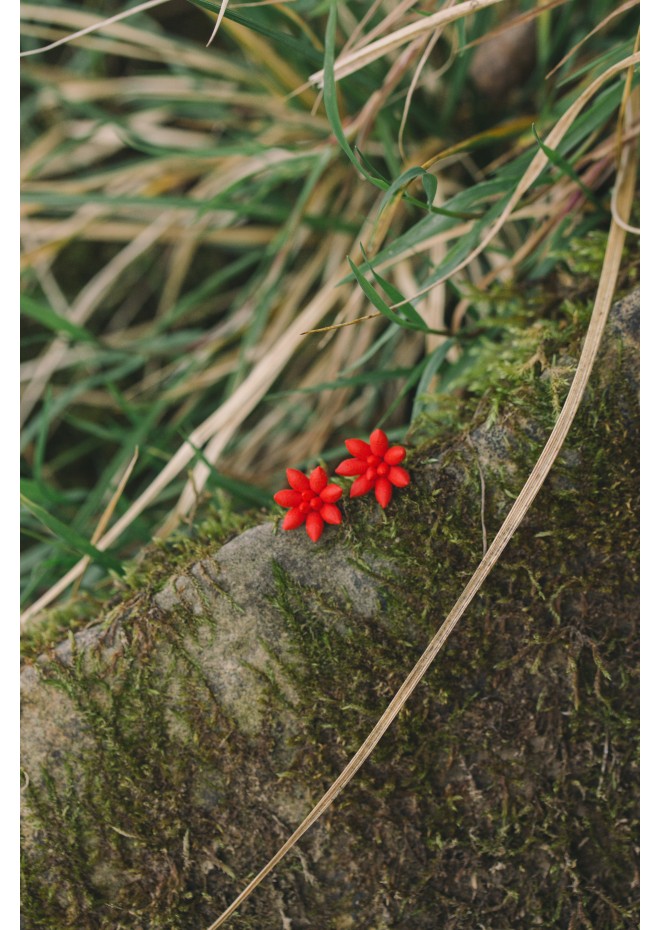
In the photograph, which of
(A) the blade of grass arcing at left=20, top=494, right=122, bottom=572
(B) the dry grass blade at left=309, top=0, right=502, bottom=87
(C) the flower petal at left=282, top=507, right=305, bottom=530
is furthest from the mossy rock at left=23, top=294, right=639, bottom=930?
(B) the dry grass blade at left=309, top=0, right=502, bottom=87

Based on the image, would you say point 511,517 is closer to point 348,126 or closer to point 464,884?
point 464,884

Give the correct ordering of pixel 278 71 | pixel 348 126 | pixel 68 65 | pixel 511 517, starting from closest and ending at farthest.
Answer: pixel 511 517, pixel 348 126, pixel 278 71, pixel 68 65

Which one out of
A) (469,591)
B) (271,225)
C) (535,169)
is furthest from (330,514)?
(271,225)

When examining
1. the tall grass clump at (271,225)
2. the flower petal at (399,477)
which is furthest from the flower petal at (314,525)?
the tall grass clump at (271,225)

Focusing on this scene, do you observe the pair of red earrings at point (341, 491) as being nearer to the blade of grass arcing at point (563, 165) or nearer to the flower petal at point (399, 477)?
the flower petal at point (399, 477)

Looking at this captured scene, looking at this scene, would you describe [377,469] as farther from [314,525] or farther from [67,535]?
[67,535]

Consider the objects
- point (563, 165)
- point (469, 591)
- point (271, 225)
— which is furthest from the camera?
point (271, 225)

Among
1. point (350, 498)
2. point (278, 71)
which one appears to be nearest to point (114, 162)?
point (278, 71)
